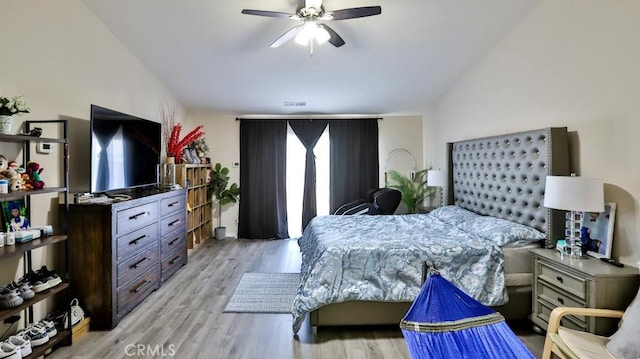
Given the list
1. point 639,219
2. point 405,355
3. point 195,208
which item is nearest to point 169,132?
point 195,208

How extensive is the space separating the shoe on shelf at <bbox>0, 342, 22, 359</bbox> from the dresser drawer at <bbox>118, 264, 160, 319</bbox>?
802mm

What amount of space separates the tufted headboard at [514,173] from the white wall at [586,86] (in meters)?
0.17

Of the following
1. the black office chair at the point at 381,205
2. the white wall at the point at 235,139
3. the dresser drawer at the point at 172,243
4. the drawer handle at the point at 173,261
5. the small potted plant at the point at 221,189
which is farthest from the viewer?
the white wall at the point at 235,139

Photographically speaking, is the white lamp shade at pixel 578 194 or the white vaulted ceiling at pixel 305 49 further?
the white vaulted ceiling at pixel 305 49

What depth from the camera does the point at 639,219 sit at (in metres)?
2.11

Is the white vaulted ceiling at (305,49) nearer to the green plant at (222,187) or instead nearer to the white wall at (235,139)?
the white wall at (235,139)

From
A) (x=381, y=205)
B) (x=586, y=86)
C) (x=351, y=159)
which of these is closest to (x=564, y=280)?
(x=586, y=86)

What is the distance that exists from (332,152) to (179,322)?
3898 millimetres

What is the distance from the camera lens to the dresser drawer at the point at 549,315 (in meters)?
2.07

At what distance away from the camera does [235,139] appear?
595 centimetres

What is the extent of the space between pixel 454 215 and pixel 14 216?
12.9 ft

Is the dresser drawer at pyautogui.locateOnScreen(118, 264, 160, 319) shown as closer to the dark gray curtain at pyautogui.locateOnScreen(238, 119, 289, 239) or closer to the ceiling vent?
the dark gray curtain at pyautogui.locateOnScreen(238, 119, 289, 239)

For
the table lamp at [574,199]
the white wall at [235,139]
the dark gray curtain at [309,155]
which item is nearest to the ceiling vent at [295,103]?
the dark gray curtain at [309,155]

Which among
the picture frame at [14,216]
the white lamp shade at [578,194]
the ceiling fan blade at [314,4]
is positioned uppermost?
the ceiling fan blade at [314,4]
